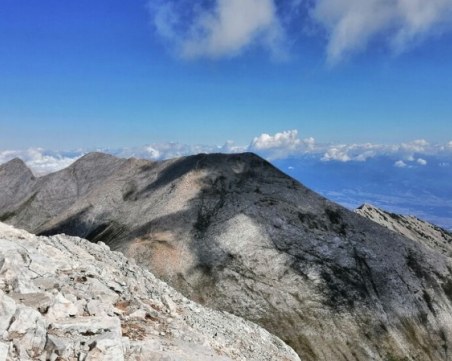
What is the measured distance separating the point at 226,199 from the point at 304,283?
2809cm

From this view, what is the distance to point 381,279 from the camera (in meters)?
89.6

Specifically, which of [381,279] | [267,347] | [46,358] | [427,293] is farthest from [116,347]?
[427,293]

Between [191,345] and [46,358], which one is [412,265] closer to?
[191,345]

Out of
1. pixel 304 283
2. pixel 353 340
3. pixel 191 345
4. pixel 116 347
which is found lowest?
pixel 353 340

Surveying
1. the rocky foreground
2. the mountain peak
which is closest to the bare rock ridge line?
the rocky foreground

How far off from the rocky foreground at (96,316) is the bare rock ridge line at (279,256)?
38.7 m

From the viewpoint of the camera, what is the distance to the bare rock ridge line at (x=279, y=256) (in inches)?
3150

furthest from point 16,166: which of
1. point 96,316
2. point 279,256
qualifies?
point 96,316

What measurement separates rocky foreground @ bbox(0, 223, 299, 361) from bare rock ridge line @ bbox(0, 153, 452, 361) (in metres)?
38.7

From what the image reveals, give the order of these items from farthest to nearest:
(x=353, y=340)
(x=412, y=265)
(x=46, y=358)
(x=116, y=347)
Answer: (x=412, y=265) < (x=353, y=340) < (x=116, y=347) < (x=46, y=358)

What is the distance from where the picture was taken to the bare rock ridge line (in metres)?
80.0

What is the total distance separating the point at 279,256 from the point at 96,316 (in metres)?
68.4

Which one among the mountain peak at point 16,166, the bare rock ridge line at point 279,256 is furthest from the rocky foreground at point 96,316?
the mountain peak at point 16,166

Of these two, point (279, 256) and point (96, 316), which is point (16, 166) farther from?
point (96, 316)
